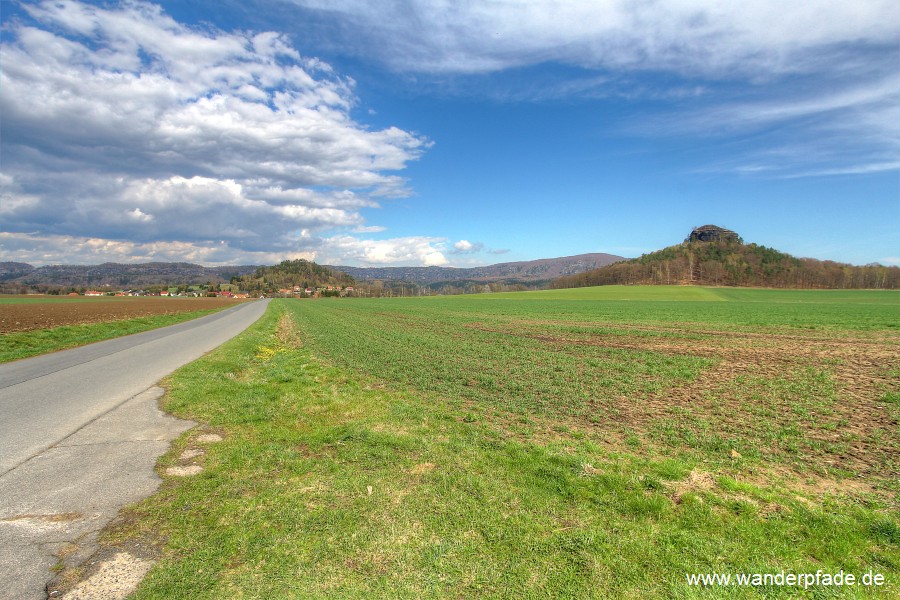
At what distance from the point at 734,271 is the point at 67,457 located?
519 feet

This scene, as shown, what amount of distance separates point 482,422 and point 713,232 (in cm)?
23199

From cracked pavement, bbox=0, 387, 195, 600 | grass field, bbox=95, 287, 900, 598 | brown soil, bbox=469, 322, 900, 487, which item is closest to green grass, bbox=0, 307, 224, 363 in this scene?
grass field, bbox=95, 287, 900, 598

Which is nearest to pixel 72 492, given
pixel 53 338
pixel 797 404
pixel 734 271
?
pixel 797 404

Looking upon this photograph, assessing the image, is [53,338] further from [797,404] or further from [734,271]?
[734,271]

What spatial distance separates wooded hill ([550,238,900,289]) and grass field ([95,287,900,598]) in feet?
460

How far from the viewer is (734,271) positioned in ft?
431

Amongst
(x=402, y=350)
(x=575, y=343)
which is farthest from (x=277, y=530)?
(x=575, y=343)

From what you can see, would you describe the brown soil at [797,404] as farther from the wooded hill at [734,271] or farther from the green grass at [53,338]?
the wooded hill at [734,271]

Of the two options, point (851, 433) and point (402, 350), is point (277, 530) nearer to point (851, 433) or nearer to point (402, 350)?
point (851, 433)

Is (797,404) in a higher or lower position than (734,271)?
lower

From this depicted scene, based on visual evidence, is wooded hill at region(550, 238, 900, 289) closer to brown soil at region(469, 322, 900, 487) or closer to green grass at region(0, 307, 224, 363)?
brown soil at region(469, 322, 900, 487)

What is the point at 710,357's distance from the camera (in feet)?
51.7

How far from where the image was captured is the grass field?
11.9ft

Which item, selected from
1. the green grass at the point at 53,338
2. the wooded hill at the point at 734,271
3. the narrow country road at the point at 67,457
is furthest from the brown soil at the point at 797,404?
the wooded hill at the point at 734,271
